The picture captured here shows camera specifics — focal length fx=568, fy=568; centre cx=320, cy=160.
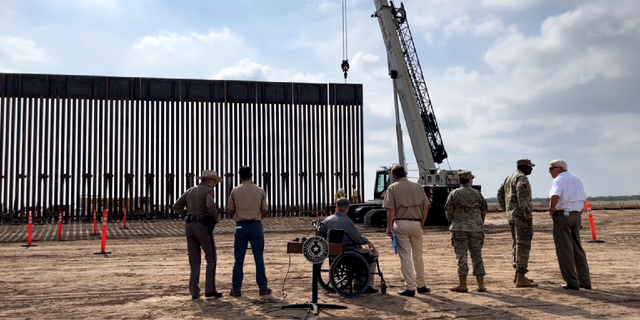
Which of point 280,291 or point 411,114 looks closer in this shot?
point 280,291

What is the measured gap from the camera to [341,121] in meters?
30.7

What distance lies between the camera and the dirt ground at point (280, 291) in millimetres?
6008

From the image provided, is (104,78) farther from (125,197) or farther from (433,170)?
(433,170)

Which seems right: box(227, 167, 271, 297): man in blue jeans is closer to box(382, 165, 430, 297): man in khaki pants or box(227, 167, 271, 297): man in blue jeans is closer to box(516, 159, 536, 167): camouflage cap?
box(382, 165, 430, 297): man in khaki pants

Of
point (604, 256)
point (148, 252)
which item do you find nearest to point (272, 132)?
point (148, 252)

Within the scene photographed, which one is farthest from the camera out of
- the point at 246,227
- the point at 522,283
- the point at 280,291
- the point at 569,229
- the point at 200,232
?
the point at 280,291

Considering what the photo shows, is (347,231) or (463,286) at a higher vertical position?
(347,231)

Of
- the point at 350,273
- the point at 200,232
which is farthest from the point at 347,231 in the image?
the point at 200,232

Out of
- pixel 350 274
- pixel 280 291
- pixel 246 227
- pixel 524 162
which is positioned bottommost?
pixel 280 291

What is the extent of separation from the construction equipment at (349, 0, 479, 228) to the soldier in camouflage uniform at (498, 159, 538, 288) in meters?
13.4

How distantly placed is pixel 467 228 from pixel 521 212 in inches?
29.7

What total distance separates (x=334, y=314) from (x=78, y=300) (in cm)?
328

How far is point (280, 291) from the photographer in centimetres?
749

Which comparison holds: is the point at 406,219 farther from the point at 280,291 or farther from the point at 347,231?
the point at 280,291
